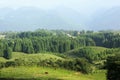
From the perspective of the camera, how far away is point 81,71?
91.3 metres

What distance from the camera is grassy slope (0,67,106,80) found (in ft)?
256

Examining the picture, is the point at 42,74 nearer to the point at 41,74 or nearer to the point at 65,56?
the point at 41,74

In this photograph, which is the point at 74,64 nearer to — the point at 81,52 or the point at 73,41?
the point at 81,52

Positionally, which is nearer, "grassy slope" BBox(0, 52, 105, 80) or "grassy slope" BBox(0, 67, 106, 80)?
"grassy slope" BBox(0, 67, 106, 80)

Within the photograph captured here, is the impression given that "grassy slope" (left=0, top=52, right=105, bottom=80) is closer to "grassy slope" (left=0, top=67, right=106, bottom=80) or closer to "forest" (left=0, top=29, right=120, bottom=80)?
"grassy slope" (left=0, top=67, right=106, bottom=80)

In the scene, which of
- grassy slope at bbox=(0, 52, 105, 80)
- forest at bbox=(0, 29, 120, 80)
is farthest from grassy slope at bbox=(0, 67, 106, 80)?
A: forest at bbox=(0, 29, 120, 80)

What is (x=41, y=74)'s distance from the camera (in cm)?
8150

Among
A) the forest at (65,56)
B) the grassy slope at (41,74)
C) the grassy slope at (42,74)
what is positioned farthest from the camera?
the forest at (65,56)

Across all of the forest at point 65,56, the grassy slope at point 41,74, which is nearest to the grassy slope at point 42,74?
the grassy slope at point 41,74

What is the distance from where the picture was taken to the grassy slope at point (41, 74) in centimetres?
7806

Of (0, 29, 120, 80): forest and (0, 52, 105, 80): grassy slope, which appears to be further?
(0, 29, 120, 80): forest

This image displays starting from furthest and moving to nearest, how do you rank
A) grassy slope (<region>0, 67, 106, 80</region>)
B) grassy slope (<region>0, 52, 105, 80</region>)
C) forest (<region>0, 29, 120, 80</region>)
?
forest (<region>0, 29, 120, 80</region>)
grassy slope (<region>0, 52, 105, 80</region>)
grassy slope (<region>0, 67, 106, 80</region>)

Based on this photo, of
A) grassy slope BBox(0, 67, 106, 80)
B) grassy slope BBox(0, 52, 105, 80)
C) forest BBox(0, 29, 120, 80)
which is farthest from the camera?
forest BBox(0, 29, 120, 80)

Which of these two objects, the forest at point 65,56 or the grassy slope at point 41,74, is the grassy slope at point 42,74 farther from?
the forest at point 65,56
